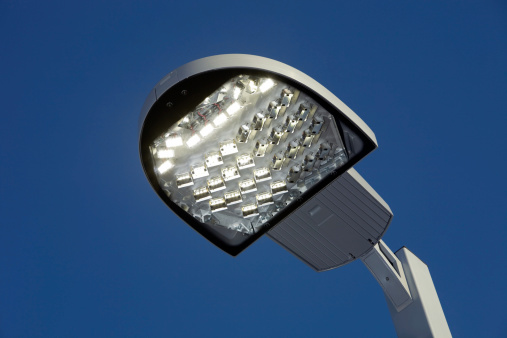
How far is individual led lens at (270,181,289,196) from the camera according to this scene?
5004 mm

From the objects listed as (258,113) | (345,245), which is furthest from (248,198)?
(345,245)

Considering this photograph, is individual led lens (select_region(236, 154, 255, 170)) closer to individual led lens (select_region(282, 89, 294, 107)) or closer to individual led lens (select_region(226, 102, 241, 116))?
individual led lens (select_region(226, 102, 241, 116))

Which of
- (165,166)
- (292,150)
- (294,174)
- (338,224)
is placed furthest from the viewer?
(338,224)

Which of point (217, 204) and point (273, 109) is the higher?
point (273, 109)

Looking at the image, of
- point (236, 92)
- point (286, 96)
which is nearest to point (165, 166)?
point (236, 92)

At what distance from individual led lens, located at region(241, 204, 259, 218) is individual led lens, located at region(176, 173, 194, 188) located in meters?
0.49

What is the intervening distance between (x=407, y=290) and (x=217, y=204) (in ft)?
6.52

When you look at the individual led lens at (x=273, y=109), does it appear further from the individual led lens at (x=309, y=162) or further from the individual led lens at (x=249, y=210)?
the individual led lens at (x=249, y=210)

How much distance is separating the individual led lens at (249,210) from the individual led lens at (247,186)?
0.50 feet

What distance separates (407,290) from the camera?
19.2 ft

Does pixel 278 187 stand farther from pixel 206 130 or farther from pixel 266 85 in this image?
pixel 266 85

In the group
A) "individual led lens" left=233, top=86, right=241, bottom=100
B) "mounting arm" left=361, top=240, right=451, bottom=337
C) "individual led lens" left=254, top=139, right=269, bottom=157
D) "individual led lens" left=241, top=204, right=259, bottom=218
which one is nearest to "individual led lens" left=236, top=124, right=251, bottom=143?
"individual led lens" left=254, top=139, right=269, bottom=157

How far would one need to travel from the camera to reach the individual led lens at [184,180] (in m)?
4.86

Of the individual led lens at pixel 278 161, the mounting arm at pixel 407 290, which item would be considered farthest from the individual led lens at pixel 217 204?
the mounting arm at pixel 407 290
